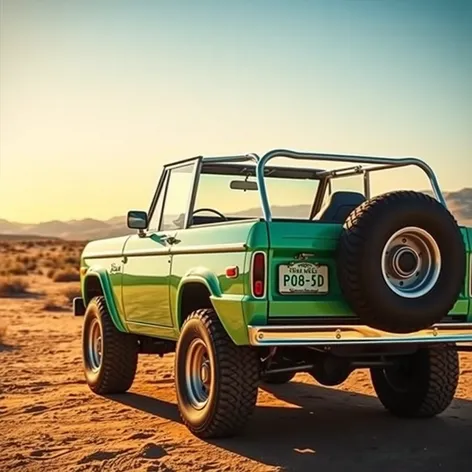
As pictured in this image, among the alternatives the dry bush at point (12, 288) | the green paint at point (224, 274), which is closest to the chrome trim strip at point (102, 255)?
the green paint at point (224, 274)

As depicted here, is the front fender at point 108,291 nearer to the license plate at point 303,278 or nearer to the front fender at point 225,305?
the front fender at point 225,305

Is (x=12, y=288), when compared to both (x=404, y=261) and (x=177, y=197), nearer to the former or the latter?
(x=177, y=197)

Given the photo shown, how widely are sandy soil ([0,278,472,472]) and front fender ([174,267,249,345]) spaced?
31.5 inches

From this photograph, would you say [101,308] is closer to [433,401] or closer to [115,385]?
[115,385]

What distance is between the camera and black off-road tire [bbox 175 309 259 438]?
6.56 metres

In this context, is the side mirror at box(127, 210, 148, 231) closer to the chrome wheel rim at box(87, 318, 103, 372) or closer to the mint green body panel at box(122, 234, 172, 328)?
the mint green body panel at box(122, 234, 172, 328)

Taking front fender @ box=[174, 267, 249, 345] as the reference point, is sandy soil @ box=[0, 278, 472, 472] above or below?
below

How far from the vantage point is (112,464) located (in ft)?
20.5

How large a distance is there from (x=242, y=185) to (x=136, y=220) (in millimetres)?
1058

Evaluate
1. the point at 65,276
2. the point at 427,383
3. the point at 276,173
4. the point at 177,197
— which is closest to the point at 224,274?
the point at 177,197

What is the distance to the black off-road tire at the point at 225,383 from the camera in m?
6.56

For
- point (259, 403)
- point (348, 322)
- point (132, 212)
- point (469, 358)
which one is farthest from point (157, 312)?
point (469, 358)

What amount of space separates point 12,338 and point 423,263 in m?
9.53

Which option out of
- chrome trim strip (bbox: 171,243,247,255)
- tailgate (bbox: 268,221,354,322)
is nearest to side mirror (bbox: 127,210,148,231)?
chrome trim strip (bbox: 171,243,247,255)
